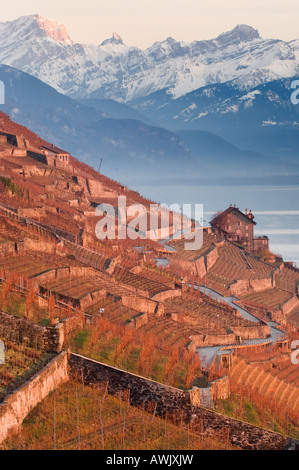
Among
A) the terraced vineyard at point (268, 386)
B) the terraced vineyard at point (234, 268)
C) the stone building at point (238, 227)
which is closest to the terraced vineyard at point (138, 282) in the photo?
the terraced vineyard at point (268, 386)

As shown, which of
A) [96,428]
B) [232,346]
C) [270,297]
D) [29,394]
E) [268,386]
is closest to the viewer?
[29,394]

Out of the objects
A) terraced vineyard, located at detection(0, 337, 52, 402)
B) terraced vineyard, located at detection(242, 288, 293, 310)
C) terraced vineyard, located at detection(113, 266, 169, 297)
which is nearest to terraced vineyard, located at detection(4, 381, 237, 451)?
terraced vineyard, located at detection(0, 337, 52, 402)

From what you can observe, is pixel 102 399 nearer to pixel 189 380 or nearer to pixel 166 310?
pixel 189 380

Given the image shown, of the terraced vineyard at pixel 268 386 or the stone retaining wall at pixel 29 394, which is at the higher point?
the stone retaining wall at pixel 29 394

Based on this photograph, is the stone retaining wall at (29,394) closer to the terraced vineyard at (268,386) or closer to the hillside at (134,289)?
the hillside at (134,289)

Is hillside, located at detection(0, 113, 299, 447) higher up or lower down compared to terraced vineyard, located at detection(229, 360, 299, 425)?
higher up

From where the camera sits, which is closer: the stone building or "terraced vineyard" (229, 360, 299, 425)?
"terraced vineyard" (229, 360, 299, 425)

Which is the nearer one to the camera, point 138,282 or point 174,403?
point 174,403

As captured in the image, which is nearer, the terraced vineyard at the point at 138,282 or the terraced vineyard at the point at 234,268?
the terraced vineyard at the point at 138,282

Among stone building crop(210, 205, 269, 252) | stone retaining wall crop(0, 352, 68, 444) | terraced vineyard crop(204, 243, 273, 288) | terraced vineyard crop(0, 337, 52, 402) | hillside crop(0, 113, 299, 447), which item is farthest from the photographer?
stone building crop(210, 205, 269, 252)

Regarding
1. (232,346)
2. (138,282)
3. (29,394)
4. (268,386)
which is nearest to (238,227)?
(138,282)

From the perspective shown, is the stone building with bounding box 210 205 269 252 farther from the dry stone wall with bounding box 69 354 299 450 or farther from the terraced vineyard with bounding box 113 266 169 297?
the dry stone wall with bounding box 69 354 299 450

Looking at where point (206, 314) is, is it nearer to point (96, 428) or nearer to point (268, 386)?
point (268, 386)
